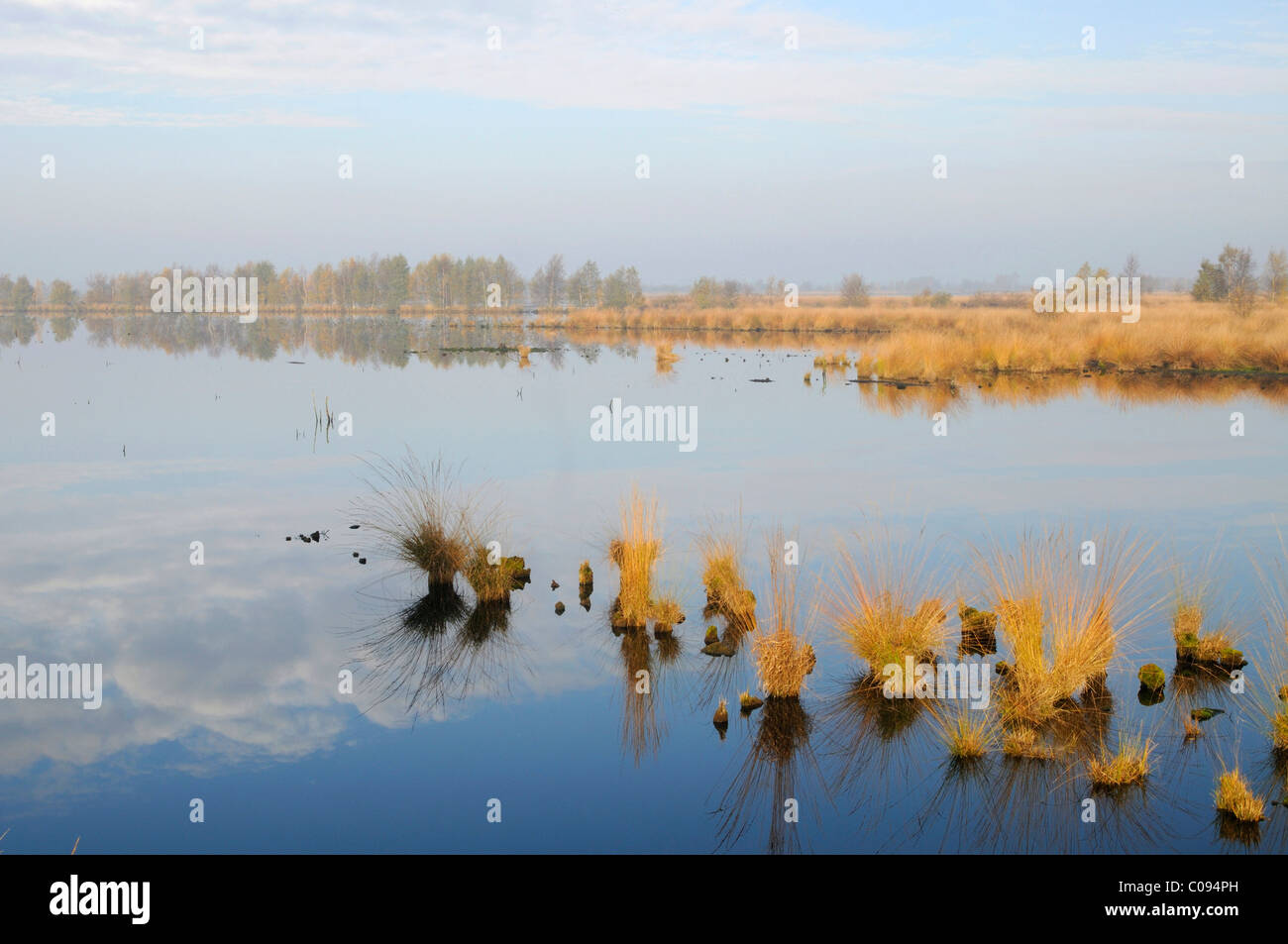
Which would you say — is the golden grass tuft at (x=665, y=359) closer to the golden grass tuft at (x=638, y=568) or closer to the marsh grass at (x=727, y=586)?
the marsh grass at (x=727, y=586)

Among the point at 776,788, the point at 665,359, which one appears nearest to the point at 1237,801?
the point at 776,788

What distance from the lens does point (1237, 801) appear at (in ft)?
15.9

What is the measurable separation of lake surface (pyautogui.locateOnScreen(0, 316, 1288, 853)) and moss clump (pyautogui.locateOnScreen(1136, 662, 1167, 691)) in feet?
0.46

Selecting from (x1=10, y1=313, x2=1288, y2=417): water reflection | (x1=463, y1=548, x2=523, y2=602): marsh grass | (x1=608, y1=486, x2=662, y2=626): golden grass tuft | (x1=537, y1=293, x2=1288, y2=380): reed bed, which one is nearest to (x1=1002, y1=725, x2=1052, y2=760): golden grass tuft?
(x1=608, y1=486, x2=662, y2=626): golden grass tuft

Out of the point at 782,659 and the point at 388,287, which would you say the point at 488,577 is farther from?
the point at 388,287

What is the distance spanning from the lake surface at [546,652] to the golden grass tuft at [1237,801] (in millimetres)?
92

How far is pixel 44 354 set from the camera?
110 ft

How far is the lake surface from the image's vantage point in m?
5.04

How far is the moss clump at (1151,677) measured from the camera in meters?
6.31

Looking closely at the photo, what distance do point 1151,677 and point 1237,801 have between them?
153 cm
